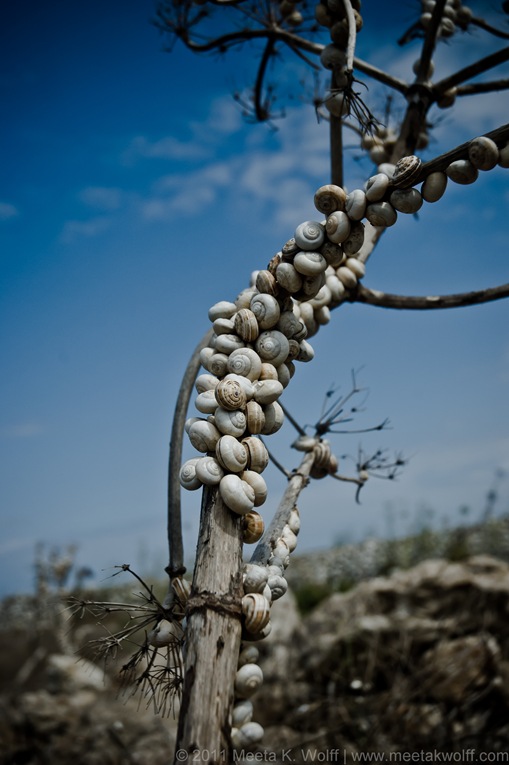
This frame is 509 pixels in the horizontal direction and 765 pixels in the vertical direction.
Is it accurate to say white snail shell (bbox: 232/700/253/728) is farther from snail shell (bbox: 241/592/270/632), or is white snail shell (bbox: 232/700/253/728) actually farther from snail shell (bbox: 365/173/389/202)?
snail shell (bbox: 365/173/389/202)

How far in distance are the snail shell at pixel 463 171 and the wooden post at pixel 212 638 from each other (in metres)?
0.96

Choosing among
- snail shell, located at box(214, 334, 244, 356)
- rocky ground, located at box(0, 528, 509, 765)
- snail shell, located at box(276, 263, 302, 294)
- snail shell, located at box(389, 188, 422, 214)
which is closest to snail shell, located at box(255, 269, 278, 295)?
snail shell, located at box(276, 263, 302, 294)

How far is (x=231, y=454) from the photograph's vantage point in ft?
4.65

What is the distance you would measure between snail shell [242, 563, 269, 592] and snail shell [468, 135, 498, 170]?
1091 mm

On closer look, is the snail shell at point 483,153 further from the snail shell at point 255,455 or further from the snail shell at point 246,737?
the snail shell at point 246,737

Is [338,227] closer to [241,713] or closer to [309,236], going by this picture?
[309,236]

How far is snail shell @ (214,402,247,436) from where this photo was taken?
1465 millimetres

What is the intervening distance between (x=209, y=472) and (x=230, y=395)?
0.19 m

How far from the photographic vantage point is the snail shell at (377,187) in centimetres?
154

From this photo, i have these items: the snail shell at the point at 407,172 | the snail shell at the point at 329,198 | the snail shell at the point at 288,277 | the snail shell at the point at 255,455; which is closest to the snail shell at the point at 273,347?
the snail shell at the point at 288,277

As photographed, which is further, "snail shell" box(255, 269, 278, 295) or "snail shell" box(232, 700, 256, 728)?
"snail shell" box(255, 269, 278, 295)

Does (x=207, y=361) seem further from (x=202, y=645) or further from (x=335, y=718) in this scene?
(x=335, y=718)

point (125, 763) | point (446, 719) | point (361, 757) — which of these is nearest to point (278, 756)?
point (361, 757)

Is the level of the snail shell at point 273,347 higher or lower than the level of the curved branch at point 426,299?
lower
